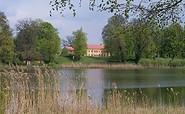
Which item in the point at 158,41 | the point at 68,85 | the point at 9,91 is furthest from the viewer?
the point at 68,85

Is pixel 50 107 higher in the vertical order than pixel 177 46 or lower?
lower

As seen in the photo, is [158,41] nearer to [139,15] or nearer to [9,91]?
[139,15]

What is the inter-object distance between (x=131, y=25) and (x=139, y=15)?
400mm

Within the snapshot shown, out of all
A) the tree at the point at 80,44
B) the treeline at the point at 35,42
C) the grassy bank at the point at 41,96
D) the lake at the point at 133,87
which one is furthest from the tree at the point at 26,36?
the grassy bank at the point at 41,96

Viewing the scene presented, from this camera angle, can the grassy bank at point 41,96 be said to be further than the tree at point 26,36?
No

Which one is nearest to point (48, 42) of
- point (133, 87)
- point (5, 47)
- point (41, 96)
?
point (5, 47)

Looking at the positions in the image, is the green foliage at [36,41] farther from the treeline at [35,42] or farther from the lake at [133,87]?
the lake at [133,87]

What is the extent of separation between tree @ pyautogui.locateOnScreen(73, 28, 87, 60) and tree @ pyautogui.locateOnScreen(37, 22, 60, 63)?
4892 mm

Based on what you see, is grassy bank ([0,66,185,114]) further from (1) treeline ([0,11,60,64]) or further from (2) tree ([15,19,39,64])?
(2) tree ([15,19,39,64])

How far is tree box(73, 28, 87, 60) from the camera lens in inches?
2776

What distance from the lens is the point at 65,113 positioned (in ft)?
26.3

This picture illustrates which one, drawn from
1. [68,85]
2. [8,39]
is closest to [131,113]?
[68,85]

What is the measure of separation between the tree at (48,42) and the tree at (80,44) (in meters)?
4.89

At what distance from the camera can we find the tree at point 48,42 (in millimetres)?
Answer: 61312
